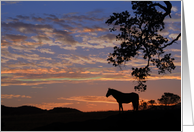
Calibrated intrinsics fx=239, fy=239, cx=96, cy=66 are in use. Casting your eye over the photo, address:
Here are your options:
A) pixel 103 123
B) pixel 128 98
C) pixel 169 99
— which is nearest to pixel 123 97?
pixel 128 98

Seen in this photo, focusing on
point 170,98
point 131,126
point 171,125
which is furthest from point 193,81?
point 170,98

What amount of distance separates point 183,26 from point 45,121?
9092 mm

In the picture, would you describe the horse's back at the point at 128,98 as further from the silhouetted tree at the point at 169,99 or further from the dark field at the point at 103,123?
the silhouetted tree at the point at 169,99

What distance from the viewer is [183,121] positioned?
40.4 ft

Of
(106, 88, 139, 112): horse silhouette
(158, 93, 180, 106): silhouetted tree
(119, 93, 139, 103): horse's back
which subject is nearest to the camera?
(106, 88, 139, 112): horse silhouette

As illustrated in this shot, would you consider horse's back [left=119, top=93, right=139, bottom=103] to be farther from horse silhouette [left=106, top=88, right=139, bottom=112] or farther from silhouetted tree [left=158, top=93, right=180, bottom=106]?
silhouetted tree [left=158, top=93, right=180, bottom=106]

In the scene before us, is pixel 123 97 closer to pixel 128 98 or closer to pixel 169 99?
pixel 128 98

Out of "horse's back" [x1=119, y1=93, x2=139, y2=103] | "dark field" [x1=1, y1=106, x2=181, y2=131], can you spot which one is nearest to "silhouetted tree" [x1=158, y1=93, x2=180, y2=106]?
"horse's back" [x1=119, y1=93, x2=139, y2=103]

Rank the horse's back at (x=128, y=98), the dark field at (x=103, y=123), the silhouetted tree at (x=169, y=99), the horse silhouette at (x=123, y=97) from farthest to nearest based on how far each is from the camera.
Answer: the silhouetted tree at (x=169, y=99) → the horse's back at (x=128, y=98) → the horse silhouette at (x=123, y=97) → the dark field at (x=103, y=123)

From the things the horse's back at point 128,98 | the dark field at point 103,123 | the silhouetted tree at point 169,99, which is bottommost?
the dark field at point 103,123

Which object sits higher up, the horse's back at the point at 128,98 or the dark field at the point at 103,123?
the horse's back at the point at 128,98

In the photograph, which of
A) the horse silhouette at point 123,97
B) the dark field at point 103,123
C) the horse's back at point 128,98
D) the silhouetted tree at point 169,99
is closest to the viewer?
the dark field at point 103,123

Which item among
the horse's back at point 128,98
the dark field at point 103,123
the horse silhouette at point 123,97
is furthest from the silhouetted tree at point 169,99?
the dark field at point 103,123

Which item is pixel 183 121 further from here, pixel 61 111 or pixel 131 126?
pixel 61 111
